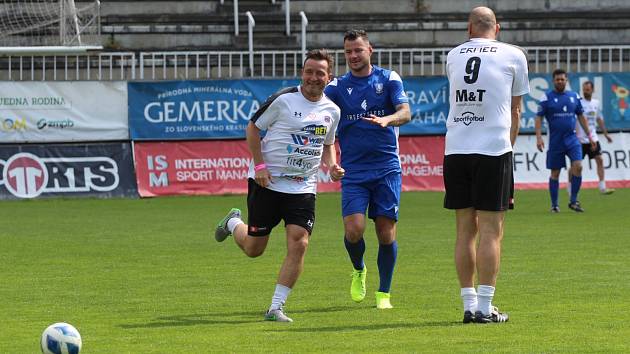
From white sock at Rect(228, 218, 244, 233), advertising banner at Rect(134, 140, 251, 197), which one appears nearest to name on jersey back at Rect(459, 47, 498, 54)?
white sock at Rect(228, 218, 244, 233)

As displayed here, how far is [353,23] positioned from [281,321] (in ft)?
76.2

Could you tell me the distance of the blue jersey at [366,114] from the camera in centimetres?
1060

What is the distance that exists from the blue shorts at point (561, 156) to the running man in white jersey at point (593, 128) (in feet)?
4.06

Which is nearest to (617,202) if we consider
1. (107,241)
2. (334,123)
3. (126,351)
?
(107,241)

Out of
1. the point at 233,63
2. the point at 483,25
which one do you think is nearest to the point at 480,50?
the point at 483,25

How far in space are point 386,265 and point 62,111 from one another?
55.4 ft

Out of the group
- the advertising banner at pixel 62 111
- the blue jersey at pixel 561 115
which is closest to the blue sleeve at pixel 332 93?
the blue jersey at pixel 561 115

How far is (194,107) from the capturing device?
88.1 feet

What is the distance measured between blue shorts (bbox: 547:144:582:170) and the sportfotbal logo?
8.42 m

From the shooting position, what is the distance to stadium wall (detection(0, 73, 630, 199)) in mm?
25688

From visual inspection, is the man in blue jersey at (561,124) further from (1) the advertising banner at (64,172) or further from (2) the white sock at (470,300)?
(2) the white sock at (470,300)

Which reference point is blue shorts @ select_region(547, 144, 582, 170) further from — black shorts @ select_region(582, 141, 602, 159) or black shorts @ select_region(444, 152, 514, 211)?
black shorts @ select_region(444, 152, 514, 211)

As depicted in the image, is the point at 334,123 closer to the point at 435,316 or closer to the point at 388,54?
the point at 435,316

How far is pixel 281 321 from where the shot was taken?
9.36m
